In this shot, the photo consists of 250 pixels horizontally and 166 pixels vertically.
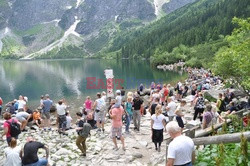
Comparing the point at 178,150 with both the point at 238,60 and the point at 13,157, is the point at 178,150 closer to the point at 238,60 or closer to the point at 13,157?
the point at 13,157

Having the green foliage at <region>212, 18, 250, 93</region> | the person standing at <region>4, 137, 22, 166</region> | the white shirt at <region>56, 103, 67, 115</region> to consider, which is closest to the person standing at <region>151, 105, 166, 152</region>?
the person standing at <region>4, 137, 22, 166</region>

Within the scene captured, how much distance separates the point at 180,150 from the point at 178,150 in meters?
0.05

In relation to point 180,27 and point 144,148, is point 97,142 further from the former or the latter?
point 180,27

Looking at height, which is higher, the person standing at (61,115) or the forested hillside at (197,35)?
the forested hillside at (197,35)

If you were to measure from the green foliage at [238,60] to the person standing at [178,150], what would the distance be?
1066 cm

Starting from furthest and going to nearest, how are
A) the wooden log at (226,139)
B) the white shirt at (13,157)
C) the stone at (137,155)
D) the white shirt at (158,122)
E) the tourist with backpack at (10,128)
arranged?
the tourist with backpack at (10,128)
the white shirt at (158,122)
the stone at (137,155)
the white shirt at (13,157)
the wooden log at (226,139)

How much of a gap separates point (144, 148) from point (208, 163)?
20.6 feet

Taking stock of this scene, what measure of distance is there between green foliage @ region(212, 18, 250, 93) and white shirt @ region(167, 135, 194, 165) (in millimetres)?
10668

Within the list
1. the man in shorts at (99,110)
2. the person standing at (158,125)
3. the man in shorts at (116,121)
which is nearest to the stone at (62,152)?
the man in shorts at (116,121)

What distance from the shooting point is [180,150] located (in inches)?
233

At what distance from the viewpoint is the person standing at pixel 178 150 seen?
5.90 metres

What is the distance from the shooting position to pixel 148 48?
171 meters

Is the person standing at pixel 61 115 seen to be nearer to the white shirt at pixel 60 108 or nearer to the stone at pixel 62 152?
the white shirt at pixel 60 108

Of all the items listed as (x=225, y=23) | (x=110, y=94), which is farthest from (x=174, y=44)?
(x=110, y=94)
